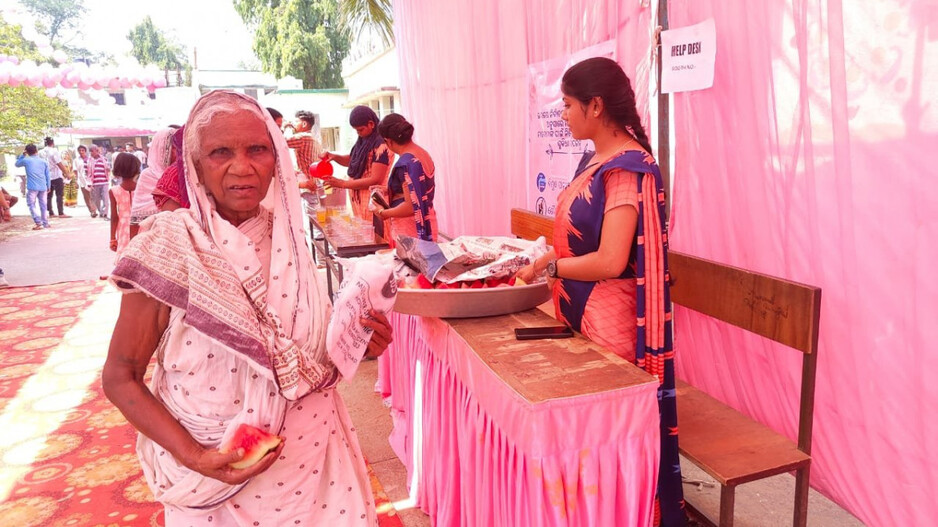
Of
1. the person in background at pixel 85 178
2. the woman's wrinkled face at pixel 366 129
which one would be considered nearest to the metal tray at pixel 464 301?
the woman's wrinkled face at pixel 366 129

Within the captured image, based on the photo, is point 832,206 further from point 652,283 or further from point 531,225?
point 531,225

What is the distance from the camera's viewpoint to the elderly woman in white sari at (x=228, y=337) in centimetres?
103

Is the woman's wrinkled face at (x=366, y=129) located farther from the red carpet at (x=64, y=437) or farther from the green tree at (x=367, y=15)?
the green tree at (x=367, y=15)

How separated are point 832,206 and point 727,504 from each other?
927mm

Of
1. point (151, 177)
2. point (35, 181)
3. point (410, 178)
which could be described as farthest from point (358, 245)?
point (35, 181)

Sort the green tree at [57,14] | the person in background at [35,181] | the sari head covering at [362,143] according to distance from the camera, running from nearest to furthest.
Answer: the sari head covering at [362,143]
the person in background at [35,181]
the green tree at [57,14]

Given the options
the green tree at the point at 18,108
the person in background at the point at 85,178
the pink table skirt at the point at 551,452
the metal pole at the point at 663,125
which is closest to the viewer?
the pink table skirt at the point at 551,452

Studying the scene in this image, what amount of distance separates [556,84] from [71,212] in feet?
52.0

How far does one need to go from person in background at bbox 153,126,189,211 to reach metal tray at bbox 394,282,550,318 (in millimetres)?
777

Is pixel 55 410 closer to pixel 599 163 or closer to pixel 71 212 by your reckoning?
pixel 599 163

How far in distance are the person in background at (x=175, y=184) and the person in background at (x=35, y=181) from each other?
41.7 ft

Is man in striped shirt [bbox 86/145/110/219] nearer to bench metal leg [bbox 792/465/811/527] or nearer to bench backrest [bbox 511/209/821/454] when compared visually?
bench backrest [bbox 511/209/821/454]

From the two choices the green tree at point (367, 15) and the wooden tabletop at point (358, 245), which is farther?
the green tree at point (367, 15)

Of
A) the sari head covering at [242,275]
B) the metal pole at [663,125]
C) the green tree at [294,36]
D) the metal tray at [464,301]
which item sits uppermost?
the green tree at [294,36]
